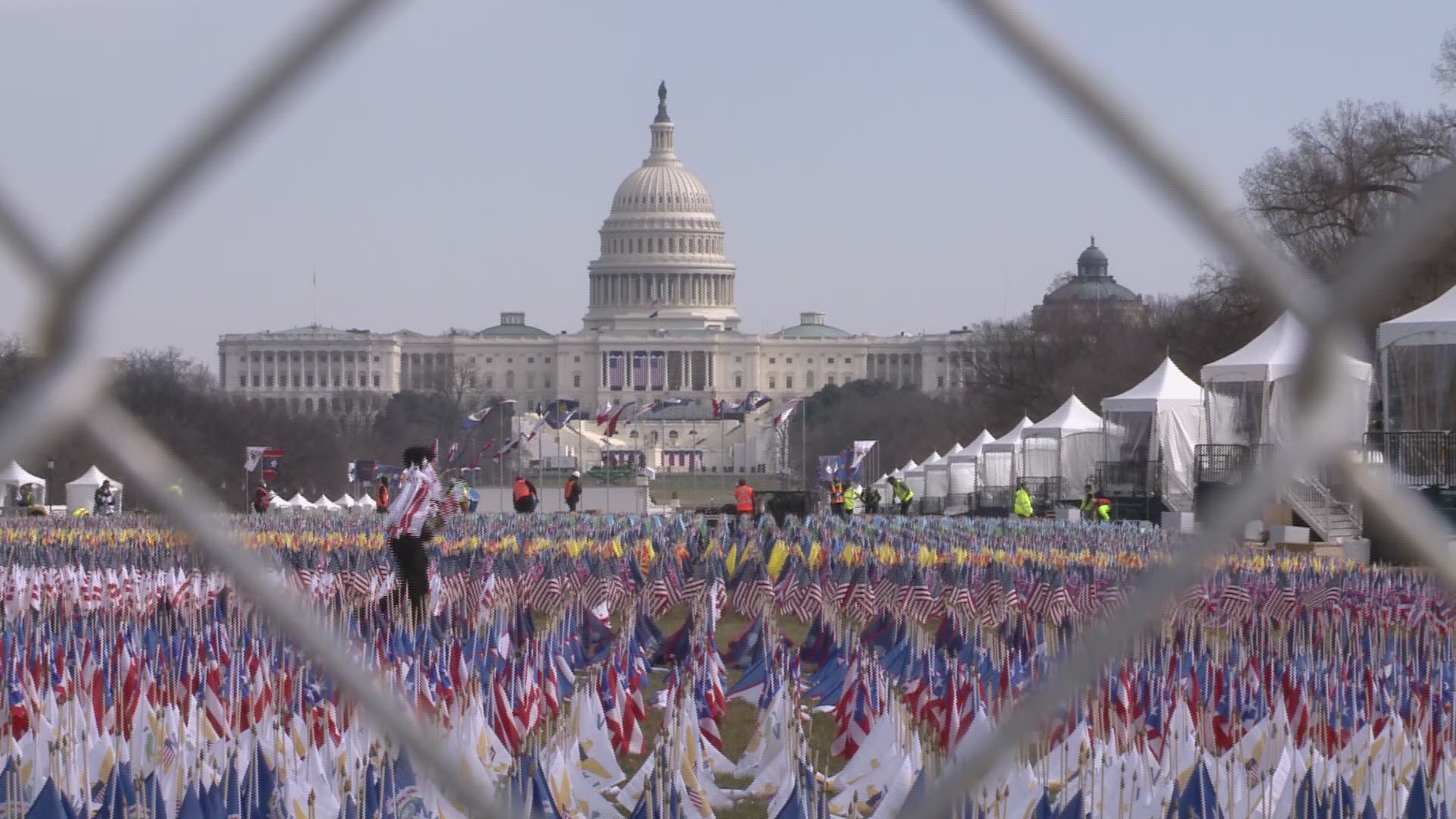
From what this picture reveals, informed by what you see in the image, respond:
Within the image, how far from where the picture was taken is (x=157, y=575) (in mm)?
17734

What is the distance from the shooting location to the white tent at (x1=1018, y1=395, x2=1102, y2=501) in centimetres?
4541

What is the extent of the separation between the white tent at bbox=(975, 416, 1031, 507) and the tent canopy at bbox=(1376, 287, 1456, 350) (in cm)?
2151

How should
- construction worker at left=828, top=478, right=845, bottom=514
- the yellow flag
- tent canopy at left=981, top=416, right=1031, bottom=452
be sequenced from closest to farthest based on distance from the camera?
the yellow flag < construction worker at left=828, top=478, right=845, bottom=514 < tent canopy at left=981, top=416, right=1031, bottom=452

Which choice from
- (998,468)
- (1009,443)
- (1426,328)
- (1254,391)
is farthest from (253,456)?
(1426,328)

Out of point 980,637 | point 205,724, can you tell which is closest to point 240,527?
point 980,637

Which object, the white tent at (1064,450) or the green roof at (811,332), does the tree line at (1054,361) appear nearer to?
the white tent at (1064,450)

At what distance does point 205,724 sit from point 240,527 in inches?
764

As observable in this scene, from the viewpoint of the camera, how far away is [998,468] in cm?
5228

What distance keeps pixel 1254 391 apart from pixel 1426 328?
637 cm

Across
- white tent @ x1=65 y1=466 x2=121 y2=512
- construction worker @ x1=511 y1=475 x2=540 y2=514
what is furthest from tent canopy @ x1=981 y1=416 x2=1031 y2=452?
white tent @ x1=65 y1=466 x2=121 y2=512

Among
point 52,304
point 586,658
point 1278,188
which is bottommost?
point 586,658

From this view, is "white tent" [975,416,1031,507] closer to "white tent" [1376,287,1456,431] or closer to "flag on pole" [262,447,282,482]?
"flag on pole" [262,447,282,482]

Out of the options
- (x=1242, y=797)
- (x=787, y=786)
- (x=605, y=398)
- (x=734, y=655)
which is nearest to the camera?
(x=1242, y=797)

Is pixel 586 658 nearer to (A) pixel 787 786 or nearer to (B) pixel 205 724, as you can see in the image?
(B) pixel 205 724
